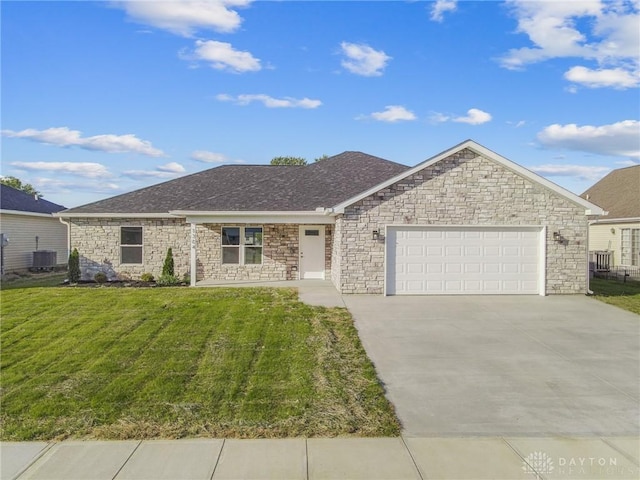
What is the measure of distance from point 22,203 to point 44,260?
3.00m

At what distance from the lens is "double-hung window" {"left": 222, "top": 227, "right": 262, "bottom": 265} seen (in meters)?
17.4

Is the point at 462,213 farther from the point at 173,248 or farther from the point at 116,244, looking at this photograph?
the point at 116,244

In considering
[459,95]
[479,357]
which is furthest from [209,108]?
[479,357]

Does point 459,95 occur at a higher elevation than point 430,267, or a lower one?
higher

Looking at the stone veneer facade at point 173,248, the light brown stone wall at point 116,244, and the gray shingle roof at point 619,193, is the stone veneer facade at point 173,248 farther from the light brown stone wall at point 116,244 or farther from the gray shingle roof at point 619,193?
the gray shingle roof at point 619,193

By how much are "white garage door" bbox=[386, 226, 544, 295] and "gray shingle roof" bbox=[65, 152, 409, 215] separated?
10.8 feet

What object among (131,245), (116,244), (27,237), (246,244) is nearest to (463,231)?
(246,244)

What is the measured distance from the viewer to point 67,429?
17.4 ft

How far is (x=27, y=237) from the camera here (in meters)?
21.6

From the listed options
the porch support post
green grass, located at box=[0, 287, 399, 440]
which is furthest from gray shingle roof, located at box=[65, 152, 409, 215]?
green grass, located at box=[0, 287, 399, 440]

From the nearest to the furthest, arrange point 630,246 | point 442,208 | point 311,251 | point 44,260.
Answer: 1. point 442,208
2. point 311,251
3. point 630,246
4. point 44,260

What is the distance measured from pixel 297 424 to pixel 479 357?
420 centimetres

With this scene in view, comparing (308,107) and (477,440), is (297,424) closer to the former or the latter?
(477,440)

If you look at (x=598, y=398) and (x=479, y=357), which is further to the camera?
(x=479, y=357)
